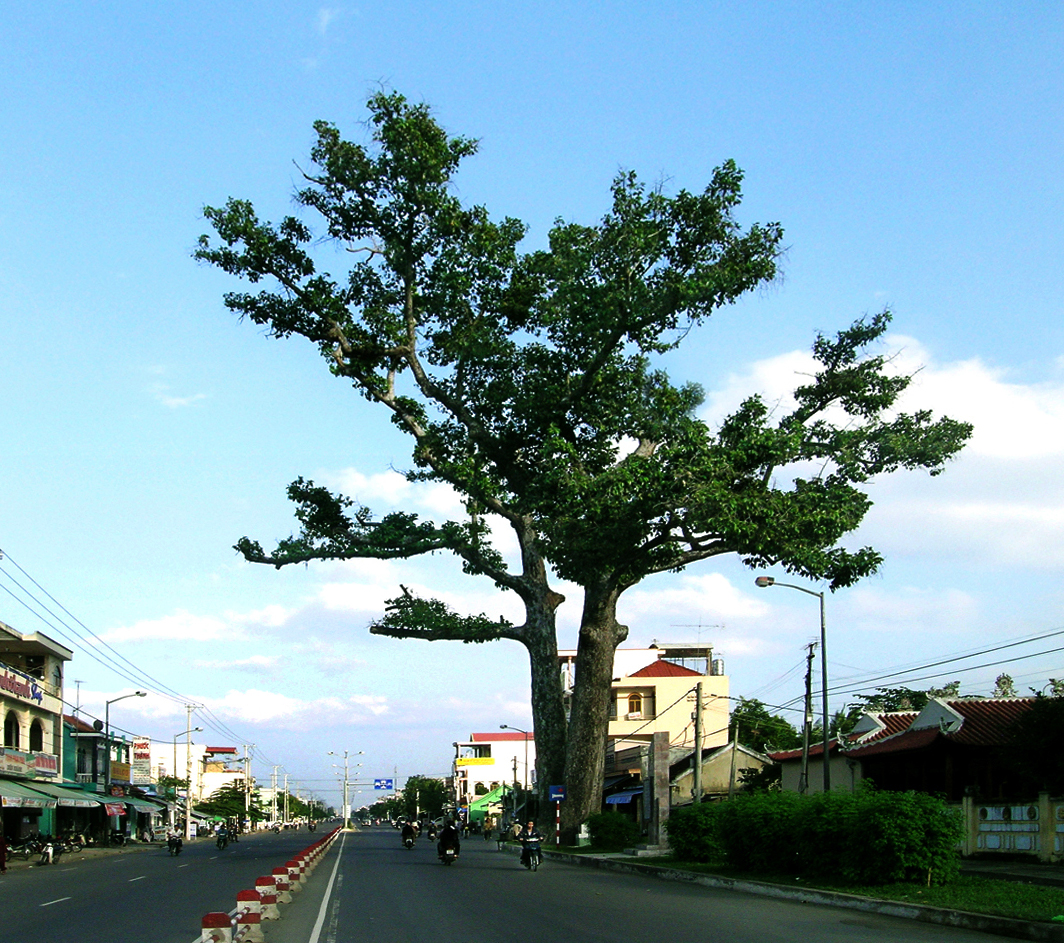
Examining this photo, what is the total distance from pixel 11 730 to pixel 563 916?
147 feet

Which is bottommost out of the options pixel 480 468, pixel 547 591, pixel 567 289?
pixel 547 591

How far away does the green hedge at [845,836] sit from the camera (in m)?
17.8

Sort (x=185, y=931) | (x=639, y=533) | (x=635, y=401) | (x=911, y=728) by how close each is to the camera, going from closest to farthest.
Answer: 1. (x=185, y=931)
2. (x=639, y=533)
3. (x=635, y=401)
4. (x=911, y=728)

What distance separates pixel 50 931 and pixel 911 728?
2813cm

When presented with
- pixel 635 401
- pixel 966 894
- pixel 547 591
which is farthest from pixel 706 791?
pixel 966 894

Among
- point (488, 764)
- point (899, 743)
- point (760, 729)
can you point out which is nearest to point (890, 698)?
point (760, 729)

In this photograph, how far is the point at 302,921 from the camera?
48.2ft

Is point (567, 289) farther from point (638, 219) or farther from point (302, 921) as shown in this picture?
point (302, 921)

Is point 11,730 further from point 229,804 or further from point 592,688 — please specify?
point 229,804

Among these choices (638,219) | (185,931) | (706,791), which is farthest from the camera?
(706,791)

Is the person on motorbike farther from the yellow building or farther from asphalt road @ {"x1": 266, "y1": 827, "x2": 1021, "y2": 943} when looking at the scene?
the yellow building

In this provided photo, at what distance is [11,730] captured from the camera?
5297cm

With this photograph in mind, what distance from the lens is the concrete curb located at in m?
12.9

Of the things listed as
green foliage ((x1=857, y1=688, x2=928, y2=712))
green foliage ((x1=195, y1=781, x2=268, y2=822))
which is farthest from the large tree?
green foliage ((x1=195, y1=781, x2=268, y2=822))
